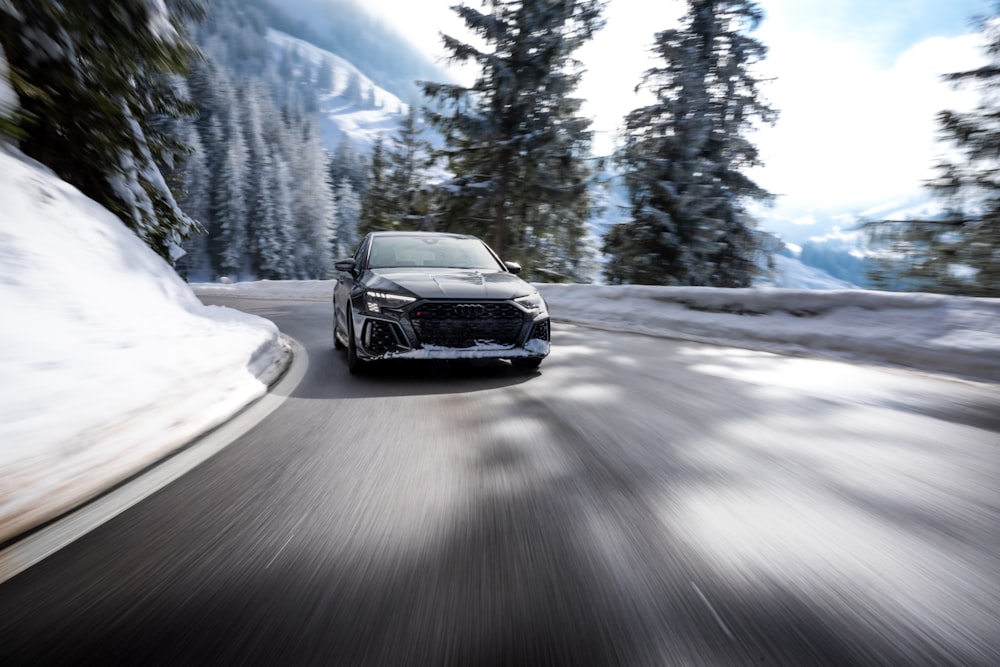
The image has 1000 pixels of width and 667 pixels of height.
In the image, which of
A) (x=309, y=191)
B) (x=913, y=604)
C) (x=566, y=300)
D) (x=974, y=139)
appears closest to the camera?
(x=913, y=604)

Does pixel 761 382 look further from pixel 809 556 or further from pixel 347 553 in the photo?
pixel 347 553

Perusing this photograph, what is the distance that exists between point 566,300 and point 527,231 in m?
9.78

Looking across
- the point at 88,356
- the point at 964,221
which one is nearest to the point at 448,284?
the point at 88,356

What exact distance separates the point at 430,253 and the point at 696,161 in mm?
14872

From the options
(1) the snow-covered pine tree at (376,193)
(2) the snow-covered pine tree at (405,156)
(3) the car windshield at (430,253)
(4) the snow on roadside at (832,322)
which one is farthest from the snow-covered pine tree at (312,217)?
(3) the car windshield at (430,253)

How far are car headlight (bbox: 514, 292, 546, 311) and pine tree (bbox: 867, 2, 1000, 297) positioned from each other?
10163 millimetres

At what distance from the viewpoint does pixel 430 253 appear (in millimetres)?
6863

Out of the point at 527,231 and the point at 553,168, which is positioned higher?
the point at 553,168

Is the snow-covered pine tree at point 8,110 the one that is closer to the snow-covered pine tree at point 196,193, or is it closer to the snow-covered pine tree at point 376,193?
the snow-covered pine tree at point 376,193

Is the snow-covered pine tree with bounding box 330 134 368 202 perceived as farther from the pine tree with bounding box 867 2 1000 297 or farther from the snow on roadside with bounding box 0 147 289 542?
the snow on roadside with bounding box 0 147 289 542

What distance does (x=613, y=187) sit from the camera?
20.8 m

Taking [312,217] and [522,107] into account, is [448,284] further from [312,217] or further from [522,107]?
[312,217]

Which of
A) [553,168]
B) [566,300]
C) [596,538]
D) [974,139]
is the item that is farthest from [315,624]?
Answer: [553,168]

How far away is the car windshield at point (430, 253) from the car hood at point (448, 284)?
36cm
